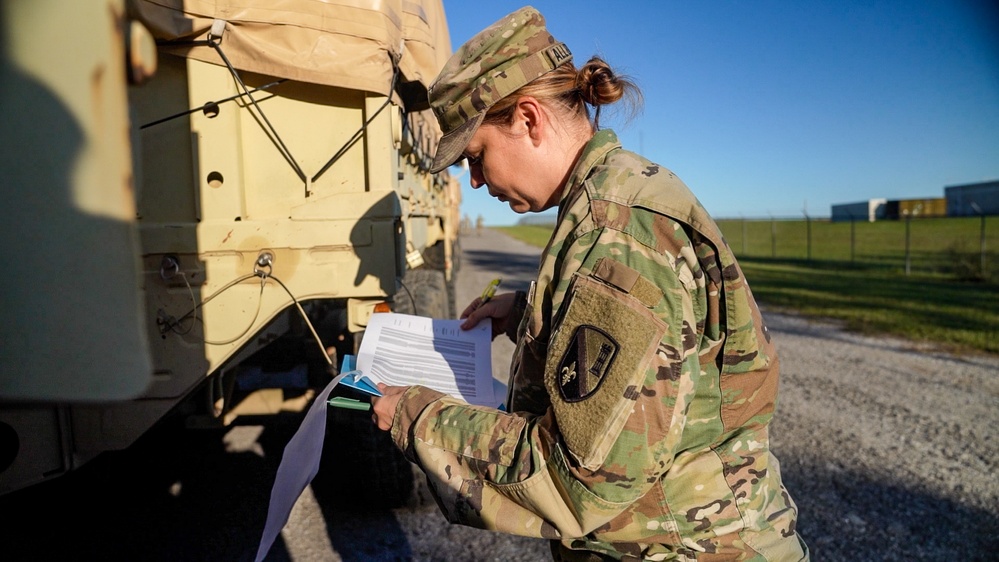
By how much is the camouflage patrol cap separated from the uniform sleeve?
338 mm

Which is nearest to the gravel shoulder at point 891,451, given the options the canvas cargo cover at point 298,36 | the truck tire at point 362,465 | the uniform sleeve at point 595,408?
the truck tire at point 362,465

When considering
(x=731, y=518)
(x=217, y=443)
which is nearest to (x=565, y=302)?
(x=731, y=518)

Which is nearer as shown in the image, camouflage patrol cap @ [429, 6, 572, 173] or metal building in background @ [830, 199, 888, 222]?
camouflage patrol cap @ [429, 6, 572, 173]

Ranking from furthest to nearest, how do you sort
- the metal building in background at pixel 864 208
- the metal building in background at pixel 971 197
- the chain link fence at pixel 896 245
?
the metal building in background at pixel 864 208 < the metal building in background at pixel 971 197 < the chain link fence at pixel 896 245

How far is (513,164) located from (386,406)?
538 millimetres

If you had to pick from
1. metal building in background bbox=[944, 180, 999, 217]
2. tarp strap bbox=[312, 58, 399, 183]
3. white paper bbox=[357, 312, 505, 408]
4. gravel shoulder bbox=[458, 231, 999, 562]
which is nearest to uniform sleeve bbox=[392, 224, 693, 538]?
white paper bbox=[357, 312, 505, 408]

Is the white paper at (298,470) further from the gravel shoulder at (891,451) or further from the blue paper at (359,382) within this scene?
the gravel shoulder at (891,451)

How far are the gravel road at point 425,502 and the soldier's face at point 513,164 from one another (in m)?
2.04

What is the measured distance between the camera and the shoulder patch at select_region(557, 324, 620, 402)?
1.02 meters

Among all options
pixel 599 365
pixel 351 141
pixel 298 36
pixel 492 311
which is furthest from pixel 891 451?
pixel 298 36

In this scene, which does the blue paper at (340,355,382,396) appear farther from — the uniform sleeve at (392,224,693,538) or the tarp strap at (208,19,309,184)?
the tarp strap at (208,19,309,184)

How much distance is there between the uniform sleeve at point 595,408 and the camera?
3.33ft

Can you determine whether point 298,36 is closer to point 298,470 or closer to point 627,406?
point 298,470

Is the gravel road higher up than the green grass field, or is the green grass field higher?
the green grass field
